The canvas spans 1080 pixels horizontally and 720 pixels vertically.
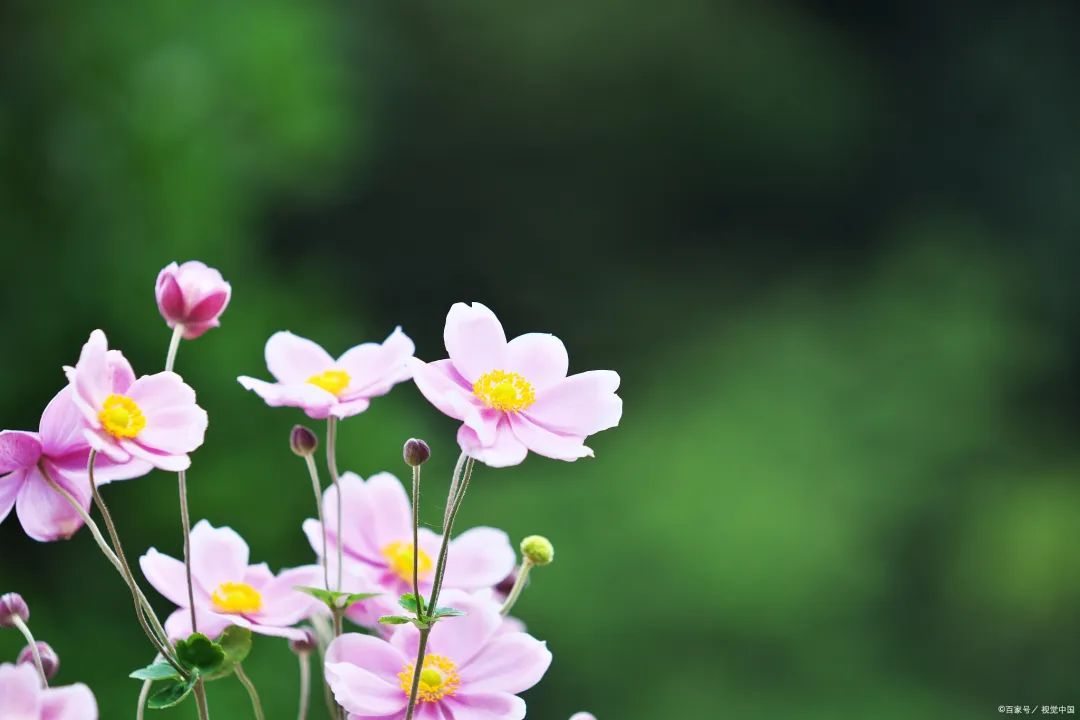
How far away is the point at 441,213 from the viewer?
4.05 m

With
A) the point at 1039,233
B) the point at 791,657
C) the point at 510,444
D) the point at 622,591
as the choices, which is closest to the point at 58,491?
the point at 510,444

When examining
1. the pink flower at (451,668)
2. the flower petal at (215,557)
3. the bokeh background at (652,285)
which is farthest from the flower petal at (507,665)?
the bokeh background at (652,285)

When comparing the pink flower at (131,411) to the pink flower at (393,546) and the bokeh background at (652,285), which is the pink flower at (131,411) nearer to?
the pink flower at (393,546)

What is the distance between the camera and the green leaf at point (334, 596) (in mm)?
429

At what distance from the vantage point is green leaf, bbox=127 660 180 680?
0.41 metres

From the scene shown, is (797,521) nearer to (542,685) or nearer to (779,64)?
(542,685)

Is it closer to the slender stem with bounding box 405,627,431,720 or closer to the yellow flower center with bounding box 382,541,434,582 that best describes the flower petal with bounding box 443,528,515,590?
the yellow flower center with bounding box 382,541,434,582

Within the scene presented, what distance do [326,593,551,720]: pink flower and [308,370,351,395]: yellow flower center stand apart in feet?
0.29

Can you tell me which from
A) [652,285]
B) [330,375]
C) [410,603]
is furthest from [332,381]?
[652,285]

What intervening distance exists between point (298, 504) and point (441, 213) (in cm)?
200

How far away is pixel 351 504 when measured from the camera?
523 mm

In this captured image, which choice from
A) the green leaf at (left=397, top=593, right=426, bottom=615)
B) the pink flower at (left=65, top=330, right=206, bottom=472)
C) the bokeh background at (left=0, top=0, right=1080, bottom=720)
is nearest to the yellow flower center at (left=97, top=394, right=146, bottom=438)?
the pink flower at (left=65, top=330, right=206, bottom=472)

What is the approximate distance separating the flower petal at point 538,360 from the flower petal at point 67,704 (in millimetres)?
179

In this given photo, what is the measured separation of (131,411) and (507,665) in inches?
6.1
